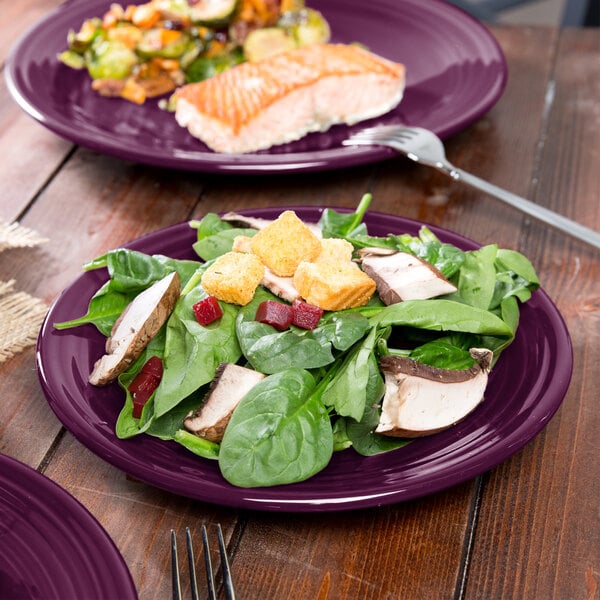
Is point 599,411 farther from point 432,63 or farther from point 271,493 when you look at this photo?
point 432,63

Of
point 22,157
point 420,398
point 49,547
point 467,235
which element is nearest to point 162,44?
point 22,157

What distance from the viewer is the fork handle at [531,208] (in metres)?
2.05

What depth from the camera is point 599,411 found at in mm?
1679

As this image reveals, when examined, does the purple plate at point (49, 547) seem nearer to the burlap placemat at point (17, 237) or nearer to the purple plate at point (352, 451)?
the purple plate at point (352, 451)

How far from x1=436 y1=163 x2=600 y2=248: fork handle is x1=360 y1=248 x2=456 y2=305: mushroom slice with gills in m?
0.59

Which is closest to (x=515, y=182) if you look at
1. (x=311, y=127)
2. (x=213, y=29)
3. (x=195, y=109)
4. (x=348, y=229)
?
(x=311, y=127)

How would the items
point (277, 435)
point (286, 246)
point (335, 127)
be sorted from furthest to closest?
point (335, 127)
point (286, 246)
point (277, 435)

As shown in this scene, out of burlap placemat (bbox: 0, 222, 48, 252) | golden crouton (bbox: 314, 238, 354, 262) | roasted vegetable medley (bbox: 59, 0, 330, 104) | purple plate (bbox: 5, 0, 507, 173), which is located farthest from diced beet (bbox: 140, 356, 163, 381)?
roasted vegetable medley (bbox: 59, 0, 330, 104)

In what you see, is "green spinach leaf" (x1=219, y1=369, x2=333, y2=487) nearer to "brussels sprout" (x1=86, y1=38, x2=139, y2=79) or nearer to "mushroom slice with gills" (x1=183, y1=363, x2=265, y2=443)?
"mushroom slice with gills" (x1=183, y1=363, x2=265, y2=443)

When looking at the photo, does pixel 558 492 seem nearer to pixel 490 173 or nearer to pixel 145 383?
pixel 145 383

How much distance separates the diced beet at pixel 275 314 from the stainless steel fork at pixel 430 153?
34.9 inches

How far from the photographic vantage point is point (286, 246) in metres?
1.61

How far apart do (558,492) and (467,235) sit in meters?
0.89

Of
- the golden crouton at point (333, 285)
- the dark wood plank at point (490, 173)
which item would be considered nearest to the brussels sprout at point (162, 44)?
the dark wood plank at point (490, 173)
